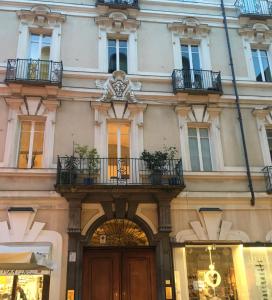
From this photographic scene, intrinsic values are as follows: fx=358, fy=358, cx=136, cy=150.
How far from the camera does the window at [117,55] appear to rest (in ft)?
46.5

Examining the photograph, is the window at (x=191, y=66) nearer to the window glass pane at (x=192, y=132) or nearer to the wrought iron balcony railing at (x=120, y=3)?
the window glass pane at (x=192, y=132)

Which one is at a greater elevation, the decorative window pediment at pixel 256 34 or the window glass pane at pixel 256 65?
the decorative window pediment at pixel 256 34

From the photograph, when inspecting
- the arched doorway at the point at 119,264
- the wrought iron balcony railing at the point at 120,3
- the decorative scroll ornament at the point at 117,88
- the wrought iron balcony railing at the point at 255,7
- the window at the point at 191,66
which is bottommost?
the arched doorway at the point at 119,264

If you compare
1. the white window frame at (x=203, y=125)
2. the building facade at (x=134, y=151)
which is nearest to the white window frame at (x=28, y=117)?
the building facade at (x=134, y=151)

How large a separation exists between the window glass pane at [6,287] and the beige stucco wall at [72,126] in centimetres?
405

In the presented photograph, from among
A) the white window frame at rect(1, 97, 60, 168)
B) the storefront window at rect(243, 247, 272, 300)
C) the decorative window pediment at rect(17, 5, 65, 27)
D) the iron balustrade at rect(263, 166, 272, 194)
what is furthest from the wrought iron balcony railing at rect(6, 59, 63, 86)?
the storefront window at rect(243, 247, 272, 300)

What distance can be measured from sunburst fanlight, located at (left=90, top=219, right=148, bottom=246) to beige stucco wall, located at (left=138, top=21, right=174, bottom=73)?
6091 mm

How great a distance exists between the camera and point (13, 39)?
13750 mm

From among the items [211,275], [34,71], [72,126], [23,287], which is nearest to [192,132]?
[72,126]

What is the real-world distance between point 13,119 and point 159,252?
6.68 m

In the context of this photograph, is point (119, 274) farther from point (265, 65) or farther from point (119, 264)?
point (265, 65)

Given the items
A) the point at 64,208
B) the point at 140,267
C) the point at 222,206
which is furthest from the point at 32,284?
the point at 222,206

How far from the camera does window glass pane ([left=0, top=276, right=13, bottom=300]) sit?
10.4 metres

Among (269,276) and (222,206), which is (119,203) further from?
(269,276)
